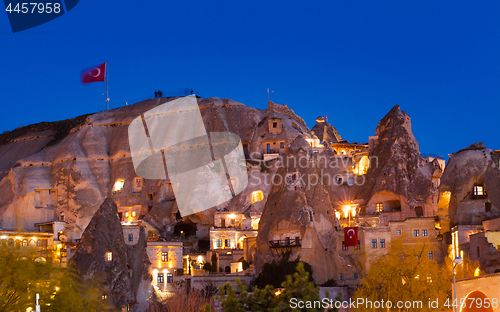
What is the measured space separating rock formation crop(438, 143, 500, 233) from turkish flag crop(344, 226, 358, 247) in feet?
35.6

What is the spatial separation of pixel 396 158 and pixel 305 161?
15358 mm

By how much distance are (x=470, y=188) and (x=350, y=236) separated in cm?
1503

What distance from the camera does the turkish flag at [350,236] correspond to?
7075cm

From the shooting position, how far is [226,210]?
8600 cm

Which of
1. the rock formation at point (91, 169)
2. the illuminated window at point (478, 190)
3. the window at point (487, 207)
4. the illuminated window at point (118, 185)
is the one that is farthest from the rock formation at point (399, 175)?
the illuminated window at point (118, 185)

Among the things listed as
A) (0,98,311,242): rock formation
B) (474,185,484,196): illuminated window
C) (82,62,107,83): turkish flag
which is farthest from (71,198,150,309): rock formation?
(474,185,484,196): illuminated window

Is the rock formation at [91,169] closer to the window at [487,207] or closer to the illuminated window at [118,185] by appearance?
the illuminated window at [118,185]

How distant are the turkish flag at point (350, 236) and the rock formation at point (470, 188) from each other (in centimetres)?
1084

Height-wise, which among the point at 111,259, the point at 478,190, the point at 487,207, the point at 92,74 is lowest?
the point at 111,259

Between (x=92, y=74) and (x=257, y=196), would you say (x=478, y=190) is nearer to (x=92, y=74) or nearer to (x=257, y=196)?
(x=257, y=196)

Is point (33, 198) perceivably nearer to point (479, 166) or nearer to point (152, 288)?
point (152, 288)

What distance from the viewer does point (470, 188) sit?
7200cm

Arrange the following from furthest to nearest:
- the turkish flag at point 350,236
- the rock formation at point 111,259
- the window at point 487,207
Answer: the turkish flag at point 350,236, the window at point 487,207, the rock formation at point 111,259

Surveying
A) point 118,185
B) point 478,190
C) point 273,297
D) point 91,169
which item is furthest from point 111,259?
point 478,190
